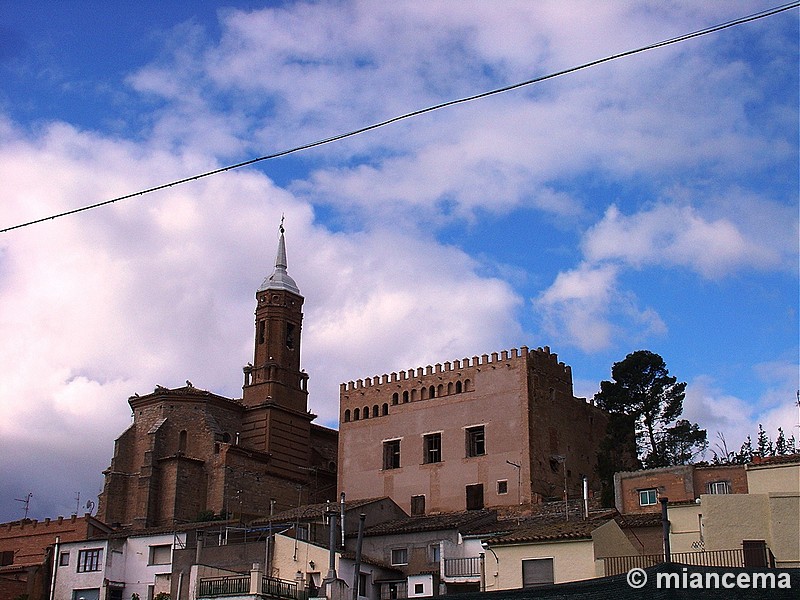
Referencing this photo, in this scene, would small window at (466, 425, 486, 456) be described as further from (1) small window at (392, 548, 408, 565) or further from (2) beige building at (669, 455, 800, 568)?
(2) beige building at (669, 455, 800, 568)

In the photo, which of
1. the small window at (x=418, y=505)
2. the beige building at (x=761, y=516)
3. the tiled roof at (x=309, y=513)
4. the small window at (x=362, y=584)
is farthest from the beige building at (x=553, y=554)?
the small window at (x=418, y=505)

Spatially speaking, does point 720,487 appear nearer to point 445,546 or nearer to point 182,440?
point 445,546

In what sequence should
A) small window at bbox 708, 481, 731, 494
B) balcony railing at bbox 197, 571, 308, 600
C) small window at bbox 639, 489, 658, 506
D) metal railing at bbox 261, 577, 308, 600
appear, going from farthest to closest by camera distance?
small window at bbox 639, 489, 658, 506 → small window at bbox 708, 481, 731, 494 → metal railing at bbox 261, 577, 308, 600 → balcony railing at bbox 197, 571, 308, 600

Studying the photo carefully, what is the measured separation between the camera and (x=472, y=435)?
60.9 m

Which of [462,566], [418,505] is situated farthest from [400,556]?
[418,505]

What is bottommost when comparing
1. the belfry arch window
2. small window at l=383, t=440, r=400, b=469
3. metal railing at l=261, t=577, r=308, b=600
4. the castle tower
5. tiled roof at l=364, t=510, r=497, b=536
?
metal railing at l=261, t=577, r=308, b=600

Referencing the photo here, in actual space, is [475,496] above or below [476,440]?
below

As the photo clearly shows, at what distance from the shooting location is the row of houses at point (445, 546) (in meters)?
36.1

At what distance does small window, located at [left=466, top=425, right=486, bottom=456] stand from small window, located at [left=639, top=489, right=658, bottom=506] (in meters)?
12.0

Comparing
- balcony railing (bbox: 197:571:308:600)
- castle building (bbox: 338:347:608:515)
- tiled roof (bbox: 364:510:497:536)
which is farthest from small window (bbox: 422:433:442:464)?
balcony railing (bbox: 197:571:308:600)

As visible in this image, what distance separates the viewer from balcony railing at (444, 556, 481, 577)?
44219 mm

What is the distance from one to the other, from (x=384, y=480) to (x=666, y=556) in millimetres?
30172

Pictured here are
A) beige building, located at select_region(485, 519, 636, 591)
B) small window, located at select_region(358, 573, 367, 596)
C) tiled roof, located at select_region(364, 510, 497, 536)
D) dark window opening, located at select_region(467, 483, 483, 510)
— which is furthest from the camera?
dark window opening, located at select_region(467, 483, 483, 510)

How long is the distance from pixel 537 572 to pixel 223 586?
13.0 m
